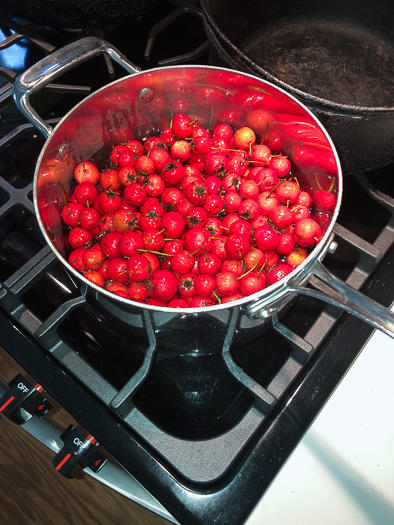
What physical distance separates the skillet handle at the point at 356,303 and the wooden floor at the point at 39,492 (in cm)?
77

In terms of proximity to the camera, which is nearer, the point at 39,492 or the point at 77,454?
the point at 77,454

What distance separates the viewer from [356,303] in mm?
568

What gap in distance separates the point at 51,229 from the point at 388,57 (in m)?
0.90

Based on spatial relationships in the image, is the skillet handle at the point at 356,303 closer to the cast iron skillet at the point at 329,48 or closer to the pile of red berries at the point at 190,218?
the pile of red berries at the point at 190,218

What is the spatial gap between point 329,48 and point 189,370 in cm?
84

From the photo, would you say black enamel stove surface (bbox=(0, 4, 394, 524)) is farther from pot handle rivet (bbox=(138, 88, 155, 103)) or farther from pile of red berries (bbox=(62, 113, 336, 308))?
pot handle rivet (bbox=(138, 88, 155, 103))

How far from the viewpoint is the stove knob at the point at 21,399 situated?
76 centimetres

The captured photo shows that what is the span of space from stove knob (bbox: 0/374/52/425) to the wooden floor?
29 centimetres

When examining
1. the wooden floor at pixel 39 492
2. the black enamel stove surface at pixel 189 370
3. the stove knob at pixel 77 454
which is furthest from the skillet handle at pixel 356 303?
the wooden floor at pixel 39 492

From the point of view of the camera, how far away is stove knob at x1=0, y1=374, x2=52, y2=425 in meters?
0.76

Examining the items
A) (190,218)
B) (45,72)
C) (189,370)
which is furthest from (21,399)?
(45,72)

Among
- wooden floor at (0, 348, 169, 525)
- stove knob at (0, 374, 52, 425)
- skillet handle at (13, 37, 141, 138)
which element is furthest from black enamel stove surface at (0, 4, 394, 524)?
wooden floor at (0, 348, 169, 525)

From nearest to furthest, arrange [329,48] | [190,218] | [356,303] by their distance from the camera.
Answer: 1. [356,303]
2. [190,218]
3. [329,48]

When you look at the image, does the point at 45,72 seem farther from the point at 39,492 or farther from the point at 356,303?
the point at 39,492
